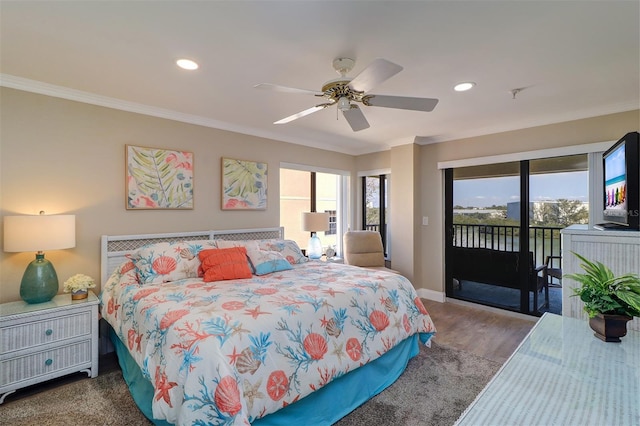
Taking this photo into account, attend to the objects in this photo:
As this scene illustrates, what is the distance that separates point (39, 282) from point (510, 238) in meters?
5.09

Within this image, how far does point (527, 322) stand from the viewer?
382 centimetres

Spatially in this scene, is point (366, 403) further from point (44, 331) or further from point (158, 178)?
point (158, 178)

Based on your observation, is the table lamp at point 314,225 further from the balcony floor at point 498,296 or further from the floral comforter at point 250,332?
the balcony floor at point 498,296

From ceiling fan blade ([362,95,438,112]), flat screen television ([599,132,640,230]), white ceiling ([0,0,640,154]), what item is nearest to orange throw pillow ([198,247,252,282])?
white ceiling ([0,0,640,154])

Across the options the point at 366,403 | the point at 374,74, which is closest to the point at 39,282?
the point at 366,403

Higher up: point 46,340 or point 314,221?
point 314,221

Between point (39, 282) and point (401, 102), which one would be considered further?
point (39, 282)

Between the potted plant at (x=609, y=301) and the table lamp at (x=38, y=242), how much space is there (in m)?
3.47

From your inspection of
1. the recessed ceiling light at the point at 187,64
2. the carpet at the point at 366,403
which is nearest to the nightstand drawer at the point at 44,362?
the carpet at the point at 366,403

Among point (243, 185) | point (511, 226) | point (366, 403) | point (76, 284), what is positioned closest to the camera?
point (366, 403)

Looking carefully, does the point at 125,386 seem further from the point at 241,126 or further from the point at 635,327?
the point at 635,327

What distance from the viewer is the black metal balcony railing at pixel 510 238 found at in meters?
4.00

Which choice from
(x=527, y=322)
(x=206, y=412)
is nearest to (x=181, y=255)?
(x=206, y=412)

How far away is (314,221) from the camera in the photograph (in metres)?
4.48
